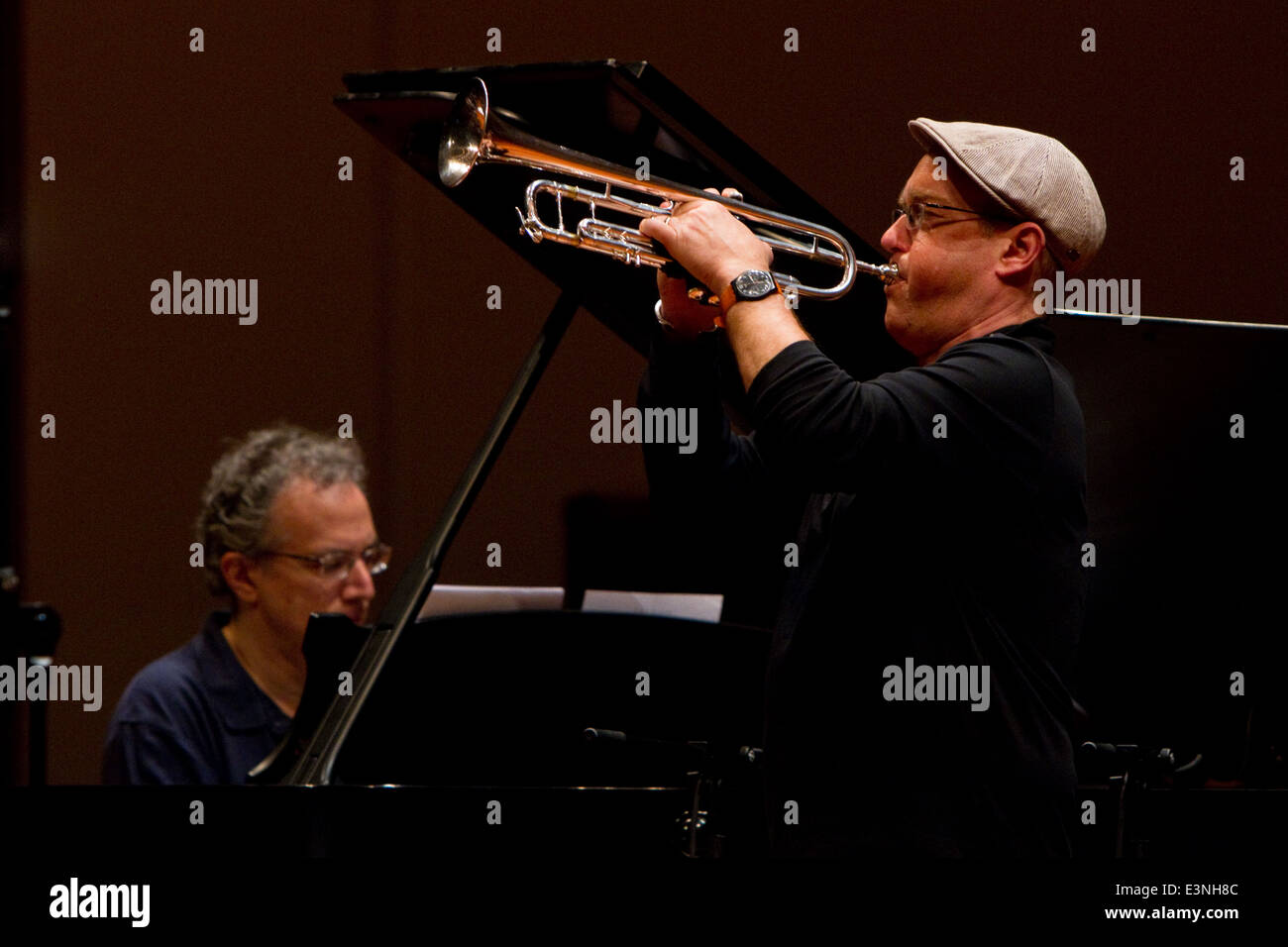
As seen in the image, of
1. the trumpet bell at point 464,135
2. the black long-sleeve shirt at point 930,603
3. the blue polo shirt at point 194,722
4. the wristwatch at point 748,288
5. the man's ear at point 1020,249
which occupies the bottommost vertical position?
the blue polo shirt at point 194,722

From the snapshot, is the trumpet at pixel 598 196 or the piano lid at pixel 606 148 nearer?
the trumpet at pixel 598 196

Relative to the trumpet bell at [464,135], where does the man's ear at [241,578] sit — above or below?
below

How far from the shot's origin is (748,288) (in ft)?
5.45

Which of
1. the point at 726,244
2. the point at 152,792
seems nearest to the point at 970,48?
the point at 726,244

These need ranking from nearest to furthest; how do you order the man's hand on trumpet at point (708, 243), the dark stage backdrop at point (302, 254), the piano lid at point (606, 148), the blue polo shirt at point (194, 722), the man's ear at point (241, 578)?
the man's hand on trumpet at point (708, 243) < the piano lid at point (606, 148) < the blue polo shirt at point (194, 722) < the man's ear at point (241, 578) < the dark stage backdrop at point (302, 254)

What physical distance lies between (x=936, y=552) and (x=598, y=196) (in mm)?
699

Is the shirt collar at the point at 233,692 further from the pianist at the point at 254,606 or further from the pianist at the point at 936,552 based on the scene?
the pianist at the point at 936,552

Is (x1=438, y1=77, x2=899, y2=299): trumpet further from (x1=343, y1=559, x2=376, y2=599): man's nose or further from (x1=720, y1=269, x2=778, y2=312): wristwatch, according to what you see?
(x1=343, y1=559, x2=376, y2=599): man's nose

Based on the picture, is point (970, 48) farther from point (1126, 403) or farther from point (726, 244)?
point (726, 244)

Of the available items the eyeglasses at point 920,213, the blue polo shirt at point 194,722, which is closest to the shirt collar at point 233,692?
the blue polo shirt at point 194,722

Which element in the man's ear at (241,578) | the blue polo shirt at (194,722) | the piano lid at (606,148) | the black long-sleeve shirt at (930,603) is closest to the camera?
the black long-sleeve shirt at (930,603)

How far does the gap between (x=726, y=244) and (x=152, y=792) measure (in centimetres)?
87

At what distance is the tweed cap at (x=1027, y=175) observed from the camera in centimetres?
176

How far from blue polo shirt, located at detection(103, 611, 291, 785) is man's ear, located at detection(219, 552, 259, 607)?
0.24 feet
